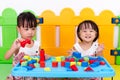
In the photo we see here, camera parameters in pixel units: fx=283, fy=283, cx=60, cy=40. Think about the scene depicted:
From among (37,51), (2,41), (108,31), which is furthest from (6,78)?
(108,31)

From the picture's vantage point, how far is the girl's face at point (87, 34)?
1.36 metres

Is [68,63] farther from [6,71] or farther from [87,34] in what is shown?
[6,71]

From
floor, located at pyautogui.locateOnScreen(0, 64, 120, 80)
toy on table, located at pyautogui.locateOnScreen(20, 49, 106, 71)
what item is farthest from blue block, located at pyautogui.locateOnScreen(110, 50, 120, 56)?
toy on table, located at pyautogui.locateOnScreen(20, 49, 106, 71)

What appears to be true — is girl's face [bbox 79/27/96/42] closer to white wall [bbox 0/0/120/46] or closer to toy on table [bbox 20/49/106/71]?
toy on table [bbox 20/49/106/71]

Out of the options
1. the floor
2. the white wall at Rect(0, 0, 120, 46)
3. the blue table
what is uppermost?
the white wall at Rect(0, 0, 120, 46)

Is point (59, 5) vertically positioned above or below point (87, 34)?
above

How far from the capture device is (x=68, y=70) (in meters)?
1.07

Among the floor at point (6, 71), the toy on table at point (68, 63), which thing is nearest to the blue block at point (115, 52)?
the floor at point (6, 71)

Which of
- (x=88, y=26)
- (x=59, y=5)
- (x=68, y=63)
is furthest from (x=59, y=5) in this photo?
(x=68, y=63)

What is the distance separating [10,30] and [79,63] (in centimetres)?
61

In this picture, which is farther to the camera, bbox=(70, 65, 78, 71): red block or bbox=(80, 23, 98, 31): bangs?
bbox=(80, 23, 98, 31): bangs

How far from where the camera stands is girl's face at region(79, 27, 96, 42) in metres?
1.36

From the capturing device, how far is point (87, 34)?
1.36m

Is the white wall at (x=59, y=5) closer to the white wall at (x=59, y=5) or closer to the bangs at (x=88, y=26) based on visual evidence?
the white wall at (x=59, y=5)
